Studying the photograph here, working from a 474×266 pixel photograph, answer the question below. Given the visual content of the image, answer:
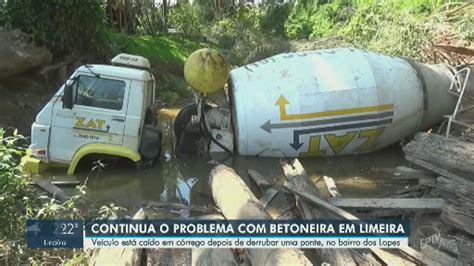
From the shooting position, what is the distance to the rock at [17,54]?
13.0 meters

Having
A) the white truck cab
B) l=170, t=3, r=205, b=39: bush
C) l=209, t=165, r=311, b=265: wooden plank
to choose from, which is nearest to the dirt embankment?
the white truck cab

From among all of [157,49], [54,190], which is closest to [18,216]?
[54,190]

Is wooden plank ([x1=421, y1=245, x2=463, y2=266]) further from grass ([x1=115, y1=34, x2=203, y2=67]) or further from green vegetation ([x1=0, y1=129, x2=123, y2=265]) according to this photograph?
grass ([x1=115, y1=34, x2=203, y2=67])

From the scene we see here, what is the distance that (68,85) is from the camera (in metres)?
9.37

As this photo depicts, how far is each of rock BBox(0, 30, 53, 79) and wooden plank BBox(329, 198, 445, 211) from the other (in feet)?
30.7

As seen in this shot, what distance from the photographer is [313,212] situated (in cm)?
658

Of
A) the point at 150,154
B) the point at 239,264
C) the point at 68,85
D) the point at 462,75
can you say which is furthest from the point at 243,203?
the point at 462,75

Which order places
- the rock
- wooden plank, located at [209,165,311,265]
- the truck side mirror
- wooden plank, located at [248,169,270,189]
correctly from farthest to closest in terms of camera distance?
1. the rock
2. the truck side mirror
3. wooden plank, located at [248,169,270,189]
4. wooden plank, located at [209,165,311,265]

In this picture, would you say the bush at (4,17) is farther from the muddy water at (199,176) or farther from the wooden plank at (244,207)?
the wooden plank at (244,207)

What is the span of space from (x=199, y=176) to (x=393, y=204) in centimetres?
410

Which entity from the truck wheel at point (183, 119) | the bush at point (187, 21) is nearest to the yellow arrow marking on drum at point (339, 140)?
the truck wheel at point (183, 119)

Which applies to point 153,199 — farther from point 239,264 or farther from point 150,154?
point 239,264

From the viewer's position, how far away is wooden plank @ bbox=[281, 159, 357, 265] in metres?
5.01

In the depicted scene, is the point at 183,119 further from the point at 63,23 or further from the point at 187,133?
the point at 63,23
